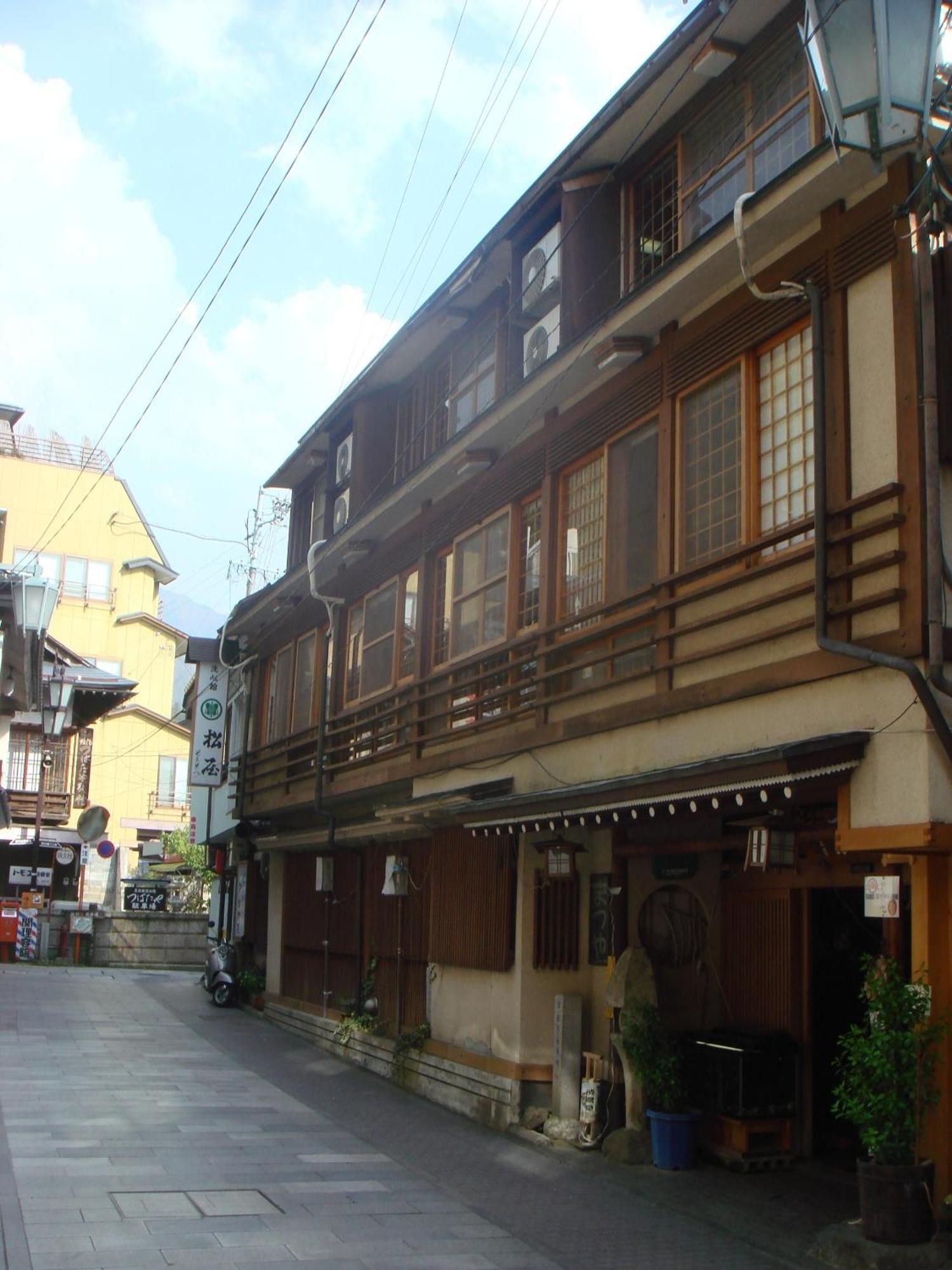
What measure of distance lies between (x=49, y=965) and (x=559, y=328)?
26.5 meters

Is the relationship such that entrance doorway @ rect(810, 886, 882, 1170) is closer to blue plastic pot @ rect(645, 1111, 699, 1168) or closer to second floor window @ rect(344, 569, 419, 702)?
blue plastic pot @ rect(645, 1111, 699, 1168)

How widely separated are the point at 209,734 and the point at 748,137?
64.2 feet

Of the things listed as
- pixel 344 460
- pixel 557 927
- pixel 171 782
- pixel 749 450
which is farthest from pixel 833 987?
pixel 171 782

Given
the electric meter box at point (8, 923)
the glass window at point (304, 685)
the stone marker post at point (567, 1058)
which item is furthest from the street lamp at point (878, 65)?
the electric meter box at point (8, 923)

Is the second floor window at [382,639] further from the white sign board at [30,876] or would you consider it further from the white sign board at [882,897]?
the white sign board at [30,876]

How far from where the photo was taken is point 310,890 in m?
22.3

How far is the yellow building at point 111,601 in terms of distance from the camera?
177ft

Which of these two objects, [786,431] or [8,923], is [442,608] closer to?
[786,431]

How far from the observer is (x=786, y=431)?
10.4 m

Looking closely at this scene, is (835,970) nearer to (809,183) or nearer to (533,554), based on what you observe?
(533,554)

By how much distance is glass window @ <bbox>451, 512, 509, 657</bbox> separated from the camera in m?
15.3

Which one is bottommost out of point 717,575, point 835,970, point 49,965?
point 49,965

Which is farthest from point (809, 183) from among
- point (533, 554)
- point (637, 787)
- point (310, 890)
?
point (310, 890)

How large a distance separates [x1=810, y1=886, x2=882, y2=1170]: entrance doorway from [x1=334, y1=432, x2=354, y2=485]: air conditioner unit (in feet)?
40.8
